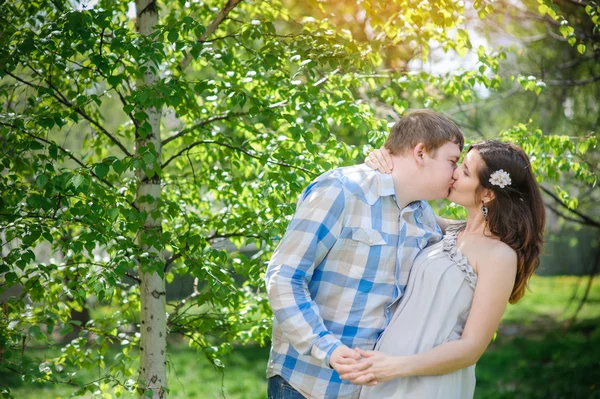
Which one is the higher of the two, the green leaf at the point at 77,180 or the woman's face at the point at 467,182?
the green leaf at the point at 77,180

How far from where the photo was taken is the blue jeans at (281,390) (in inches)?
92.6

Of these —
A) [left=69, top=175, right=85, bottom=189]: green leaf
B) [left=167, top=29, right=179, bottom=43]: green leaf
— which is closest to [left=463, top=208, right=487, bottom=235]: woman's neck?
[left=167, top=29, right=179, bottom=43]: green leaf

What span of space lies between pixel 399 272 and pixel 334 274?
0.85 ft

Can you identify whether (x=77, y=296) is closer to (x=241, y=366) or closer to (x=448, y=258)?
(x=448, y=258)

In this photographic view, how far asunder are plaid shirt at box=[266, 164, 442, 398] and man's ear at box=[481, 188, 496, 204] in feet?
1.04

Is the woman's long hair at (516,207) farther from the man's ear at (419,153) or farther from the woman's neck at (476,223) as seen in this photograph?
the man's ear at (419,153)

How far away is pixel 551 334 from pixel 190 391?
5.18 metres

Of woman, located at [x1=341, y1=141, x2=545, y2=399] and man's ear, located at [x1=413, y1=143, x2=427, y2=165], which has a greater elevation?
man's ear, located at [x1=413, y1=143, x2=427, y2=165]

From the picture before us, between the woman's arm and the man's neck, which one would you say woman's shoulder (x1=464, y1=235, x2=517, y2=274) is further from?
the man's neck

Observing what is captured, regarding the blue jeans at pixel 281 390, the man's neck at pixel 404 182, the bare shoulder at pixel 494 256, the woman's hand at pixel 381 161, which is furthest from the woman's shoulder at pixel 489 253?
the blue jeans at pixel 281 390

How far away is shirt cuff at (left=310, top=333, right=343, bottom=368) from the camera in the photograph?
215cm

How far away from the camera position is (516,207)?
2504 millimetres

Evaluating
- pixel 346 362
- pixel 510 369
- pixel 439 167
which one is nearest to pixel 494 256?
pixel 439 167

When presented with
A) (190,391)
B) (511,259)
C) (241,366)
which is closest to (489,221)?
(511,259)
